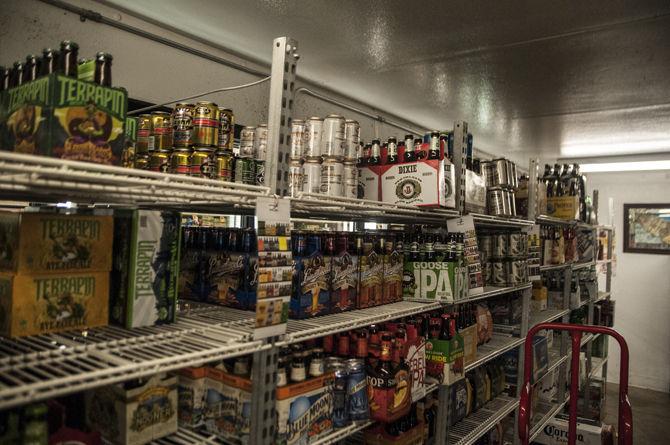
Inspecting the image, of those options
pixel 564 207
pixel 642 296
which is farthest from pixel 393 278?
pixel 642 296

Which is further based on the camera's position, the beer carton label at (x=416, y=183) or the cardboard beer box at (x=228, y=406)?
the beer carton label at (x=416, y=183)

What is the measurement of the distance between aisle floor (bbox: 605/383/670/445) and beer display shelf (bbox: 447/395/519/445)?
2860 millimetres

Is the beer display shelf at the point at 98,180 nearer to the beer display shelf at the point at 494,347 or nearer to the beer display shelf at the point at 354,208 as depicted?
the beer display shelf at the point at 354,208

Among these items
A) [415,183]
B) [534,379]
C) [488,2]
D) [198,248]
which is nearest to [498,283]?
[534,379]

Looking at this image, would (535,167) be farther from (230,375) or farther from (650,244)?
(650,244)

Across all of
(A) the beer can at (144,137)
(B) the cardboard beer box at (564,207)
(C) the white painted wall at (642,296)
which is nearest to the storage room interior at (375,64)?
(A) the beer can at (144,137)

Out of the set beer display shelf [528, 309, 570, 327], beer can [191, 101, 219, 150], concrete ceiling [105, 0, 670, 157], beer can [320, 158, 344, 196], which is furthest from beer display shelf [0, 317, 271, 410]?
beer display shelf [528, 309, 570, 327]

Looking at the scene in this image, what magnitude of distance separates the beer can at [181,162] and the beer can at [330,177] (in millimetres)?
593

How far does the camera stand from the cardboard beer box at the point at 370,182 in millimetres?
2596

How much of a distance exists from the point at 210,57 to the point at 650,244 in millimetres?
7598

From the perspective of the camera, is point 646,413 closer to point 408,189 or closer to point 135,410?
point 408,189

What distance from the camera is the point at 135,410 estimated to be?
1.46 metres

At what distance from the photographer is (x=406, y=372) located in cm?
208

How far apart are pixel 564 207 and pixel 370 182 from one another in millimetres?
2761
